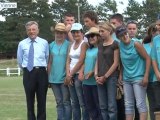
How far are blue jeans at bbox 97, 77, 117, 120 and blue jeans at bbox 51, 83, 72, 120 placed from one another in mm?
967

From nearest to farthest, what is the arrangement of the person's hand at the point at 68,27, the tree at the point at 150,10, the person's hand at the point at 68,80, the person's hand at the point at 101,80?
Result: the person's hand at the point at 101,80 → the person's hand at the point at 68,80 → the person's hand at the point at 68,27 → the tree at the point at 150,10

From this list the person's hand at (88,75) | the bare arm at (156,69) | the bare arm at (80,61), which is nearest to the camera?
the bare arm at (156,69)

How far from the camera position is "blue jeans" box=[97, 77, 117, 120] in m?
8.61

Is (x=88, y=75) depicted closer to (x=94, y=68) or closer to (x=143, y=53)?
(x=94, y=68)

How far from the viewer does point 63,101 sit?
9562 millimetres

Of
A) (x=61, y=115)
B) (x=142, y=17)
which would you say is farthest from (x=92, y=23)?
(x=142, y=17)

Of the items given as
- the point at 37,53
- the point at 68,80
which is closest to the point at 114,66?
the point at 68,80

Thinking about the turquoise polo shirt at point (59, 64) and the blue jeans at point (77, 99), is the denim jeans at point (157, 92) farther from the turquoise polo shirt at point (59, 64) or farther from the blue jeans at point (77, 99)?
the turquoise polo shirt at point (59, 64)

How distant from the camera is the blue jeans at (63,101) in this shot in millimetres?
9516

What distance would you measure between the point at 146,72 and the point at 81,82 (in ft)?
4.67

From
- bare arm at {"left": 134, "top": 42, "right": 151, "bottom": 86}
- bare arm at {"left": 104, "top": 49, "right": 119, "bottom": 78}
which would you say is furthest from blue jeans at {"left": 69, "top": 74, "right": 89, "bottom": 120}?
bare arm at {"left": 134, "top": 42, "right": 151, "bottom": 86}

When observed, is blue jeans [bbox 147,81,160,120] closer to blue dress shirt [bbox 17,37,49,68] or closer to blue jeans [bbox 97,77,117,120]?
blue jeans [bbox 97,77,117,120]

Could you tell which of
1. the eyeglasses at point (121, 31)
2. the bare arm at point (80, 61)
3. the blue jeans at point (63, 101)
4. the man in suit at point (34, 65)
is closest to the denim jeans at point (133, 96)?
the eyeglasses at point (121, 31)

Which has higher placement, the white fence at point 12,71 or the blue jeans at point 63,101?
the blue jeans at point 63,101
